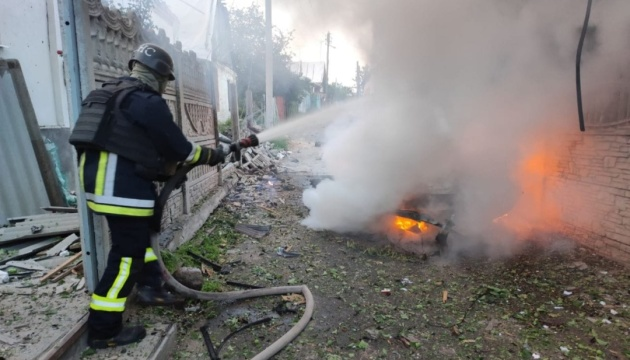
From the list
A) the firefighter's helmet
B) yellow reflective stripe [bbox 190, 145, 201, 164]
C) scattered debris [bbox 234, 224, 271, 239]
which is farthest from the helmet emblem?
→ scattered debris [bbox 234, 224, 271, 239]

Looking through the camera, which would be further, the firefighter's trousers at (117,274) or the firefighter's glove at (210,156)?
the firefighter's glove at (210,156)

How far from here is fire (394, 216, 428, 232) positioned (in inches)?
238

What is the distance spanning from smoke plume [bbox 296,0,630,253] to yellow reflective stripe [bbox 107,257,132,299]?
164 inches

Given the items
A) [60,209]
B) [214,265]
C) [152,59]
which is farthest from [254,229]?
[152,59]

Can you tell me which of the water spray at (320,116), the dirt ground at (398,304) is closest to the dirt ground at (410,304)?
the dirt ground at (398,304)

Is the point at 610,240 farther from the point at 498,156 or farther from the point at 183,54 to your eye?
the point at 183,54

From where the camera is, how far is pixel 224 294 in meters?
3.79

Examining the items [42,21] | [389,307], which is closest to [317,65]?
[42,21]

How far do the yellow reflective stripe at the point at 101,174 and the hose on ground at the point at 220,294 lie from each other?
1.43 feet

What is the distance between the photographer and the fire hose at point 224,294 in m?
3.02

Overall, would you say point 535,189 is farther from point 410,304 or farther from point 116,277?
point 116,277

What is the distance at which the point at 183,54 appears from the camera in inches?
243

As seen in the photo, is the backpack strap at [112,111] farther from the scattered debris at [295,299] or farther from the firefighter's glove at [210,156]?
the scattered debris at [295,299]

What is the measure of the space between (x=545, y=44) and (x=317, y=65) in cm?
4810
